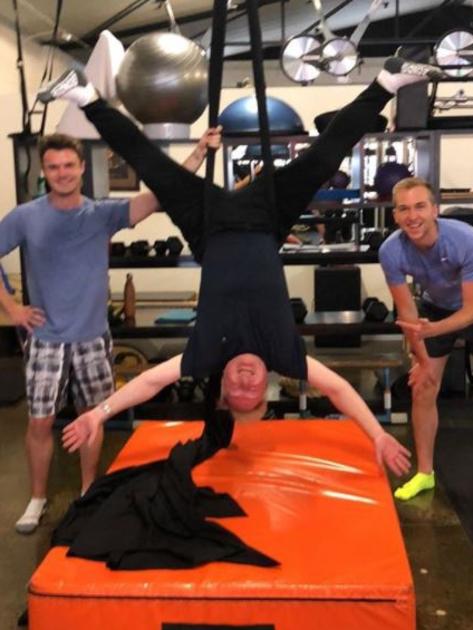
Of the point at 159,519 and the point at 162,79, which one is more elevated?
the point at 162,79

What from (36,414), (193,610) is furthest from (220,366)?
(36,414)

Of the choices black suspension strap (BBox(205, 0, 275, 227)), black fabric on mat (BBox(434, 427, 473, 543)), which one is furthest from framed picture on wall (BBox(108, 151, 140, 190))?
black suspension strap (BBox(205, 0, 275, 227))

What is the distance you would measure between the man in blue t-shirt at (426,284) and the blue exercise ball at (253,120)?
54.8 inches

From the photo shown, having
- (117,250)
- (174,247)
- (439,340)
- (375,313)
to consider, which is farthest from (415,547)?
(117,250)

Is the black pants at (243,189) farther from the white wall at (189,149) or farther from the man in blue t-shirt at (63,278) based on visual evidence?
the white wall at (189,149)

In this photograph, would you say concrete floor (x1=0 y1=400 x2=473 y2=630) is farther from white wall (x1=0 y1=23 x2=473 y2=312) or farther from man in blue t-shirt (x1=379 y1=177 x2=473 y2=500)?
white wall (x1=0 y1=23 x2=473 y2=312)

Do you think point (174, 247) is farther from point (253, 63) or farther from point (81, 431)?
point (253, 63)

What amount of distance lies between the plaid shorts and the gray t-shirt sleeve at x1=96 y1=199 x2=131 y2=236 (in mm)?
503

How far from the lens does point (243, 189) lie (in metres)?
2.74

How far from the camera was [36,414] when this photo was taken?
3.26m

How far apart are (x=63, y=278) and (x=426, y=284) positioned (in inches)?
65.9

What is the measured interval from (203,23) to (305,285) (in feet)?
10.9

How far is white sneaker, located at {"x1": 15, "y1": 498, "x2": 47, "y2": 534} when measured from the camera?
3424mm

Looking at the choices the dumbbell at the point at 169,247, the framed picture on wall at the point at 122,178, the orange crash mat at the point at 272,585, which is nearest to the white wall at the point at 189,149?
the framed picture on wall at the point at 122,178
